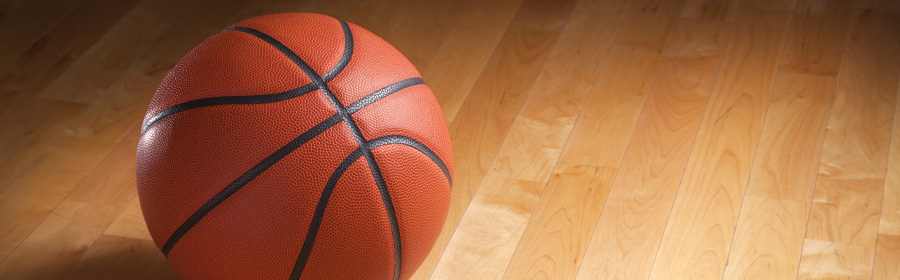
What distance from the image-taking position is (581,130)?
99.0 inches

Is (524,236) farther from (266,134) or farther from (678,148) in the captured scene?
(266,134)

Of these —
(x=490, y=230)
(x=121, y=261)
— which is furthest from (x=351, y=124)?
(x=121, y=261)

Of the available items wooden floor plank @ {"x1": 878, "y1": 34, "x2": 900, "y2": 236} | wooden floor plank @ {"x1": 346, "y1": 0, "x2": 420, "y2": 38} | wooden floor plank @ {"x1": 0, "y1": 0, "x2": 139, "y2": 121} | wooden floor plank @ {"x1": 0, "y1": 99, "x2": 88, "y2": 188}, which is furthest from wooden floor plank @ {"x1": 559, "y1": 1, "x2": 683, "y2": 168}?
wooden floor plank @ {"x1": 0, "y1": 0, "x2": 139, "y2": 121}

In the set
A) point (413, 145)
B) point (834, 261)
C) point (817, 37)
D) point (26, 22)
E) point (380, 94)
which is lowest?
point (817, 37)

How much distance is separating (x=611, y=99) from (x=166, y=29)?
1548 mm

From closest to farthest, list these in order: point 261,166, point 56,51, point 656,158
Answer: point 261,166, point 656,158, point 56,51

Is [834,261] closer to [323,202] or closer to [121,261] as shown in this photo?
[323,202]

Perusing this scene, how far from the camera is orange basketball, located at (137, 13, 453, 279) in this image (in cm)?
160

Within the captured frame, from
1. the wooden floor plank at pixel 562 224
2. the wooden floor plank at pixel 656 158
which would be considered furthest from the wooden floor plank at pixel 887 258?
the wooden floor plank at pixel 562 224

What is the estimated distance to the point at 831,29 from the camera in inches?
115

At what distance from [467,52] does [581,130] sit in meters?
0.56

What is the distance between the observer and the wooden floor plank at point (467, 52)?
2.72m

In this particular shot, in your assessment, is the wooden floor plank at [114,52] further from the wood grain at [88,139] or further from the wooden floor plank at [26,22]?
the wooden floor plank at [26,22]

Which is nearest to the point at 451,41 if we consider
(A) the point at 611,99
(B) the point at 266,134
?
(A) the point at 611,99
